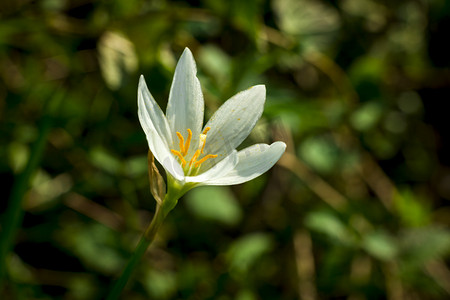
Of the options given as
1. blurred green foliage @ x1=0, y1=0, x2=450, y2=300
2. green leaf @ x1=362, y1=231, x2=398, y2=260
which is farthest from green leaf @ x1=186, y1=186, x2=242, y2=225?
green leaf @ x1=362, y1=231, x2=398, y2=260

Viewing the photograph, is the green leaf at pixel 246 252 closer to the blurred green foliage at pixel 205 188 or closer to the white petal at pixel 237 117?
the blurred green foliage at pixel 205 188

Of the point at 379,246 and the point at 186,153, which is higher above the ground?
the point at 186,153

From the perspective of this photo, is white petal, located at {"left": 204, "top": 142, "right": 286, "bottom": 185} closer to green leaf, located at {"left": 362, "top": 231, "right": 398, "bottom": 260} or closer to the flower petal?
the flower petal

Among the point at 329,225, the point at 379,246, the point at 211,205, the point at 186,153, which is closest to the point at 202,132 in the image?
the point at 186,153

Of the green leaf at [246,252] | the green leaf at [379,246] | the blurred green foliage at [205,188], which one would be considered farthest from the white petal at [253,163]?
the green leaf at [379,246]

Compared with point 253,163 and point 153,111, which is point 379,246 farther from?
point 153,111
